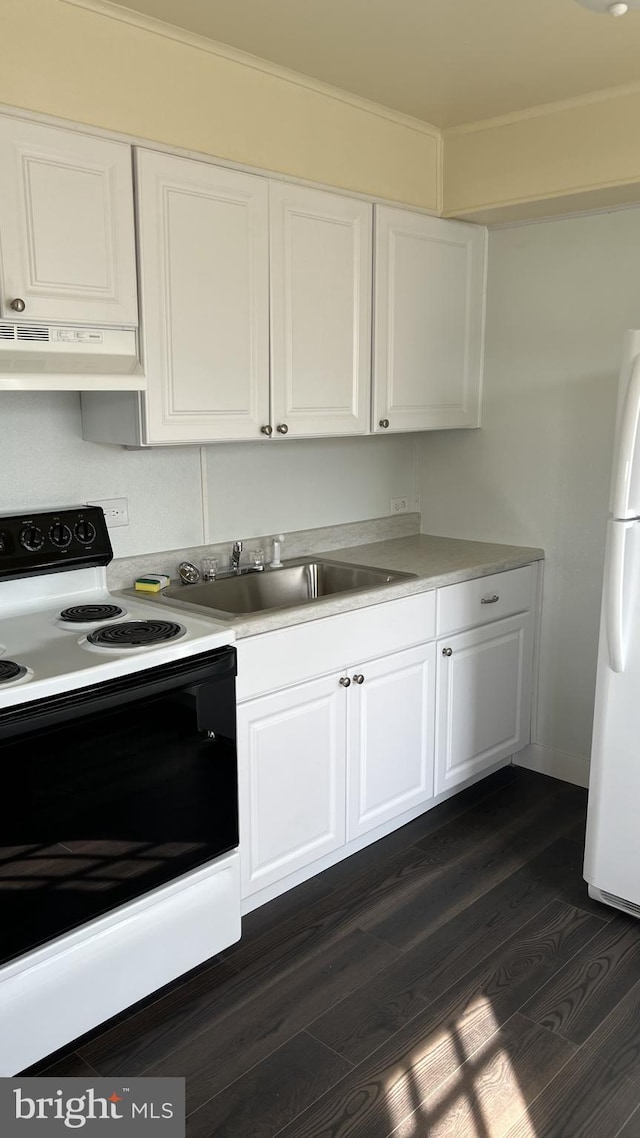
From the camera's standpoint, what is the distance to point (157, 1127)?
177 centimetres

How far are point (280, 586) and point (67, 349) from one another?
1.18 m

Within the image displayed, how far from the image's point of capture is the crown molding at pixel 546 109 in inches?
104

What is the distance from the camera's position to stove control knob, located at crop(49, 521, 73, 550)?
2.39 meters

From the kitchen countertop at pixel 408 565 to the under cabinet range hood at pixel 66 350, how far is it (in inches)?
28.0

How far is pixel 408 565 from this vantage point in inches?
120

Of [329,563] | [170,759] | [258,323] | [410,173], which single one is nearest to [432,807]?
[329,563]

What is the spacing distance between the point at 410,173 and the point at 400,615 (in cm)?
149

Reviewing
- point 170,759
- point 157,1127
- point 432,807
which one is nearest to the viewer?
point 157,1127

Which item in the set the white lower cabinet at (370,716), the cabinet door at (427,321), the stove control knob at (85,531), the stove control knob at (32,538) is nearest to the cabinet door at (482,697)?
the white lower cabinet at (370,716)

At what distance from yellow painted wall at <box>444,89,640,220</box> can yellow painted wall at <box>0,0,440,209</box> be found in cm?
14

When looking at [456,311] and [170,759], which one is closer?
[170,759]

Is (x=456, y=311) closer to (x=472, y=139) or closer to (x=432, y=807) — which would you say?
(x=472, y=139)

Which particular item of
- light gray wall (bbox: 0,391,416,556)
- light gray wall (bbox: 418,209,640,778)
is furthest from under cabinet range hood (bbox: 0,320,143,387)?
light gray wall (bbox: 418,209,640,778)

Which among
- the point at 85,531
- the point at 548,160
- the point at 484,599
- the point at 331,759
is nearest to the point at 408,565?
the point at 484,599
